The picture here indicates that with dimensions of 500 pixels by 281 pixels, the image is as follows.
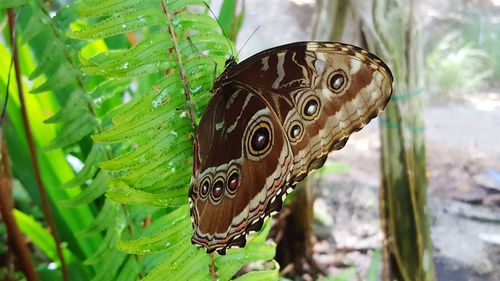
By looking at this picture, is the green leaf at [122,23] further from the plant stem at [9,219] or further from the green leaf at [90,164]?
the plant stem at [9,219]

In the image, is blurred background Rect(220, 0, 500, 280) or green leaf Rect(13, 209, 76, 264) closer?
green leaf Rect(13, 209, 76, 264)

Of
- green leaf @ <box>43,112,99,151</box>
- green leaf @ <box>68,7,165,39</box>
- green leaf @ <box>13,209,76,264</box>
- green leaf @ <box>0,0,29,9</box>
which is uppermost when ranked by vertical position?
green leaf @ <box>0,0,29,9</box>

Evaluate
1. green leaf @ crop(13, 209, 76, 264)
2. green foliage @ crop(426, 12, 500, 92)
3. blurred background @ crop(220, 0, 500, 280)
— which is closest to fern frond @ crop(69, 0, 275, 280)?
blurred background @ crop(220, 0, 500, 280)

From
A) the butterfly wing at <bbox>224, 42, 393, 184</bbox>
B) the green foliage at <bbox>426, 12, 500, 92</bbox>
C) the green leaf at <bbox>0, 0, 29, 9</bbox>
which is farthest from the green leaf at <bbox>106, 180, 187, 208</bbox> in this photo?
the green foliage at <bbox>426, 12, 500, 92</bbox>

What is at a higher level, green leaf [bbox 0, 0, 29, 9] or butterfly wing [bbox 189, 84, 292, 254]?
green leaf [bbox 0, 0, 29, 9]

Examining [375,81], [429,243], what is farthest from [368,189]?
[375,81]

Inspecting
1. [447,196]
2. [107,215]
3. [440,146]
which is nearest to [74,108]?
[107,215]

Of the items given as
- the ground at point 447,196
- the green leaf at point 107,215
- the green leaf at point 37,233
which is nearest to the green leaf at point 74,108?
the green leaf at point 107,215

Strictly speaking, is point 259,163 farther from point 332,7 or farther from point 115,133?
point 332,7

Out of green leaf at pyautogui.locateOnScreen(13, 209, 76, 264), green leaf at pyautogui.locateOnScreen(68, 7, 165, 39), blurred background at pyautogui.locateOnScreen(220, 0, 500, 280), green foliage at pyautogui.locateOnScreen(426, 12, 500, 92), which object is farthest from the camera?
green foliage at pyautogui.locateOnScreen(426, 12, 500, 92)

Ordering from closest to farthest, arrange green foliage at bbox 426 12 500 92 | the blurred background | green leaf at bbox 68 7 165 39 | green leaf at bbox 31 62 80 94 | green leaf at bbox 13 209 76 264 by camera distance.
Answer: green leaf at bbox 68 7 165 39 → green leaf at bbox 31 62 80 94 → green leaf at bbox 13 209 76 264 → the blurred background → green foliage at bbox 426 12 500 92

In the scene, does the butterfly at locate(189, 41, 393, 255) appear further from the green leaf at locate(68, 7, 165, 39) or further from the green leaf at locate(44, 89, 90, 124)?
the green leaf at locate(44, 89, 90, 124)
